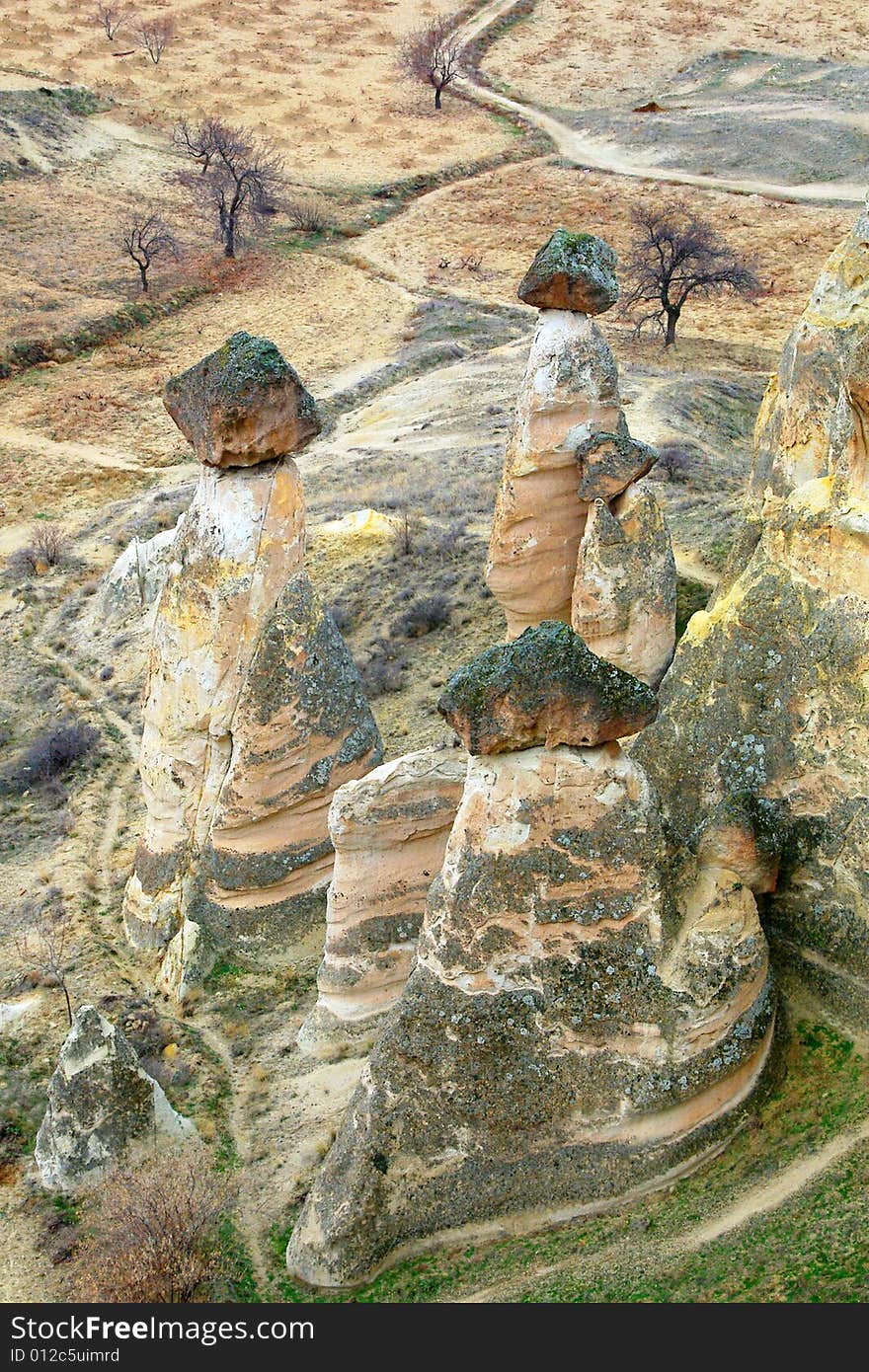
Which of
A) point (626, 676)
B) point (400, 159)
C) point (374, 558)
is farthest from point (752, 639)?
point (400, 159)

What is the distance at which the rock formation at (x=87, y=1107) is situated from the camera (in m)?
10.1

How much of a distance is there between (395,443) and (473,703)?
842 inches

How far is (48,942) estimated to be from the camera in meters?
13.2

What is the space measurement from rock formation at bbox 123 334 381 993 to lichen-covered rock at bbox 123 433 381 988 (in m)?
0.01

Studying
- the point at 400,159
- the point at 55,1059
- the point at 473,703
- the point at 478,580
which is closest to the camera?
the point at 473,703

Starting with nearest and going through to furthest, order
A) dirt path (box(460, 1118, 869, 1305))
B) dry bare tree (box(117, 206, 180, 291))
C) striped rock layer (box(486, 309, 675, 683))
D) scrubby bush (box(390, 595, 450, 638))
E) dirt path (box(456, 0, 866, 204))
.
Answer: dirt path (box(460, 1118, 869, 1305)), striped rock layer (box(486, 309, 675, 683)), scrubby bush (box(390, 595, 450, 638)), dry bare tree (box(117, 206, 180, 291)), dirt path (box(456, 0, 866, 204))

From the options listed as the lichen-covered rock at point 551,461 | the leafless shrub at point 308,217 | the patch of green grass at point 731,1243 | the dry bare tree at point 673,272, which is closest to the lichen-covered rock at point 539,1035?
the patch of green grass at point 731,1243

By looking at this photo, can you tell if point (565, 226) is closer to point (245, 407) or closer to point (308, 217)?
point (308, 217)

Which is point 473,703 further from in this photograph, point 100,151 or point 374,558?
point 100,151

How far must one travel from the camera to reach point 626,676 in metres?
8.05

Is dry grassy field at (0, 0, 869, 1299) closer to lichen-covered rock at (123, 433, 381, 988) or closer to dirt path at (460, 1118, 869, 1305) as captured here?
dirt path at (460, 1118, 869, 1305)

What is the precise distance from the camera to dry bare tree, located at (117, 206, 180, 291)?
39.6 metres

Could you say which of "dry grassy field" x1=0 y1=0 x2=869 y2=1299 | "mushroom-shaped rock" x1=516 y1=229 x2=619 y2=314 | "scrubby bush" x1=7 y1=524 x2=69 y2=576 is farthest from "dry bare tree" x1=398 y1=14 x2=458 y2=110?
"mushroom-shaped rock" x1=516 y1=229 x2=619 y2=314

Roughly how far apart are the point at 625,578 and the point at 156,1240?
727 cm
